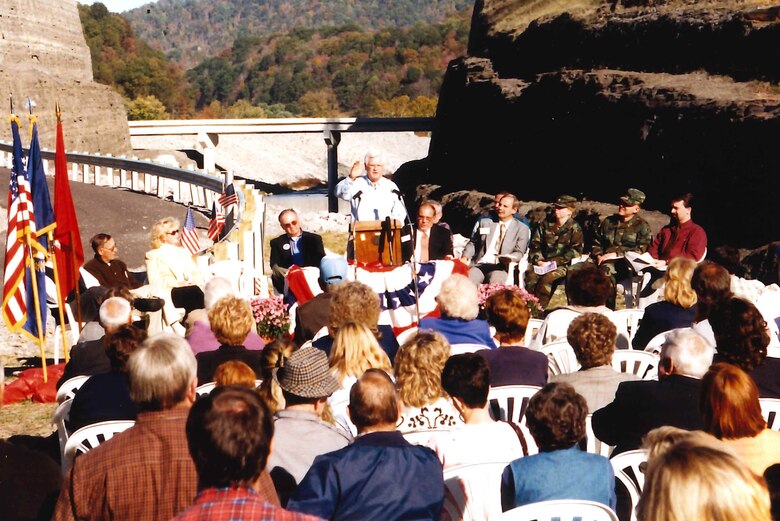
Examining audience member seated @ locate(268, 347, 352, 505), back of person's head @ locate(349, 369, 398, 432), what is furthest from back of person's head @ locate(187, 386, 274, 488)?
audience member seated @ locate(268, 347, 352, 505)

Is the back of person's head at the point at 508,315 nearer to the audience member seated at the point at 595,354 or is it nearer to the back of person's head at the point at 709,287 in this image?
the audience member seated at the point at 595,354

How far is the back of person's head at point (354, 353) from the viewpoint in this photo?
583 cm

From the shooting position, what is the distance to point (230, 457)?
321 centimetres

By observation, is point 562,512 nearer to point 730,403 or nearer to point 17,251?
point 730,403

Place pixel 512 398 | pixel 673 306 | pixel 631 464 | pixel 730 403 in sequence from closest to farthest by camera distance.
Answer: pixel 730 403 → pixel 631 464 → pixel 512 398 → pixel 673 306

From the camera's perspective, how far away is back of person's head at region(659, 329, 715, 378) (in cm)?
524

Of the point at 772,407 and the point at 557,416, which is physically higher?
the point at 557,416

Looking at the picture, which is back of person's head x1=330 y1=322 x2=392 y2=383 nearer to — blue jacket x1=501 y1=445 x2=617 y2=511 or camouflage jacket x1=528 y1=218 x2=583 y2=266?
blue jacket x1=501 y1=445 x2=617 y2=511

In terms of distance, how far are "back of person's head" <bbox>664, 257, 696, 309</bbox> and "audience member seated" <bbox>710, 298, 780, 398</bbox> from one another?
1708 millimetres

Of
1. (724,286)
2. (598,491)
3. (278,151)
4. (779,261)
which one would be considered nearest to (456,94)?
(779,261)

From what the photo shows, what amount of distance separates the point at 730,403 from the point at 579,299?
3.20m

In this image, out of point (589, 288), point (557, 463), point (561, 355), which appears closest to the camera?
point (557, 463)

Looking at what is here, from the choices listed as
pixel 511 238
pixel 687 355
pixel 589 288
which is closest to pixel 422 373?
pixel 687 355

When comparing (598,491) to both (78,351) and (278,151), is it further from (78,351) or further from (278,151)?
(278,151)
